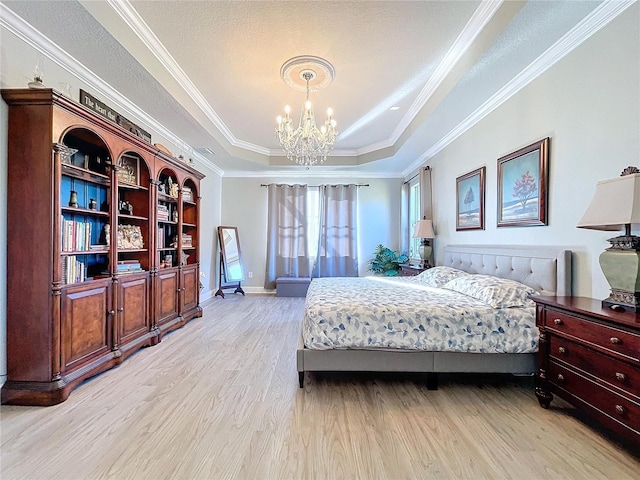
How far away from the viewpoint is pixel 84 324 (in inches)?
91.9

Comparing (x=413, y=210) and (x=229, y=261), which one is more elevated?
(x=413, y=210)

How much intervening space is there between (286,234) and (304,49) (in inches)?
162

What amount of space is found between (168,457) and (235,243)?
5.02 metres

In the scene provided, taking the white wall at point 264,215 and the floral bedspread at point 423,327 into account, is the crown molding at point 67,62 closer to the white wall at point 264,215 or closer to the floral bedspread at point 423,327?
the white wall at point 264,215

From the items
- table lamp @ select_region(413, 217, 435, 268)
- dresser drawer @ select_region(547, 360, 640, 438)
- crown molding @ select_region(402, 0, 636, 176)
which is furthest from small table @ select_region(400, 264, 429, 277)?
dresser drawer @ select_region(547, 360, 640, 438)

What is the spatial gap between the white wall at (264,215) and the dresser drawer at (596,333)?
4.59m

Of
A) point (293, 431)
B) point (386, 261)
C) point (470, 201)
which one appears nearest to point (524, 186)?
point (470, 201)

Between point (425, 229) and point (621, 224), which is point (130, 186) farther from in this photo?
point (425, 229)

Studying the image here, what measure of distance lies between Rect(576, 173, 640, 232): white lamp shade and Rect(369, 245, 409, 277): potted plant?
409 cm

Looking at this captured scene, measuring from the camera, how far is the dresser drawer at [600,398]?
1.46m

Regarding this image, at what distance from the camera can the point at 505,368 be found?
7.35 ft

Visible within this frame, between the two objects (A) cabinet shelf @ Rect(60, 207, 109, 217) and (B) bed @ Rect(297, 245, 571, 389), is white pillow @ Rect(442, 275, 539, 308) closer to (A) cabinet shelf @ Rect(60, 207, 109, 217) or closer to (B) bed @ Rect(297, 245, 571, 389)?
(B) bed @ Rect(297, 245, 571, 389)

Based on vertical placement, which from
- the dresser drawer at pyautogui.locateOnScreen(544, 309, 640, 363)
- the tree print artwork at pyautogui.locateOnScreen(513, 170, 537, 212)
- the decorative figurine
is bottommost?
the dresser drawer at pyautogui.locateOnScreen(544, 309, 640, 363)

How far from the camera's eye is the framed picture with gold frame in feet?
9.80
